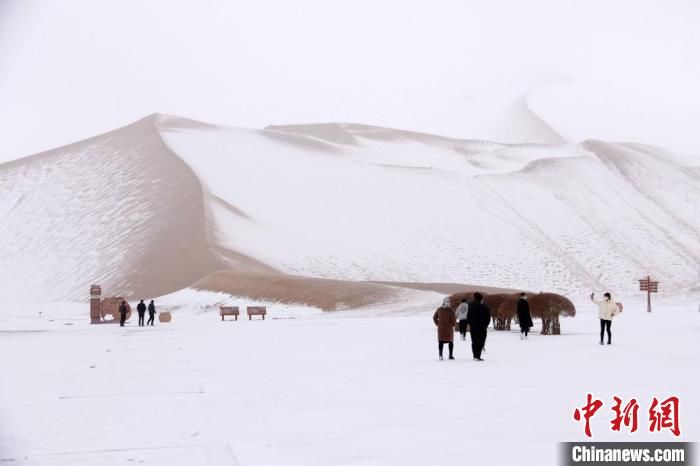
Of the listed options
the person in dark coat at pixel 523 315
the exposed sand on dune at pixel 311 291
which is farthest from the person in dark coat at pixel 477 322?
the exposed sand on dune at pixel 311 291

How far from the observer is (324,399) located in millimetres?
10906

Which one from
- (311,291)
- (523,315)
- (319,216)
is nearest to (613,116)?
(319,216)

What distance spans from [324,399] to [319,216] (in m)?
59.4

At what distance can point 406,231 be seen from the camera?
231 feet

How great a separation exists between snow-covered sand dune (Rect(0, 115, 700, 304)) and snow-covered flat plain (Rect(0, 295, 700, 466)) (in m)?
32.8

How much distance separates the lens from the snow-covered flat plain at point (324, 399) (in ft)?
25.0

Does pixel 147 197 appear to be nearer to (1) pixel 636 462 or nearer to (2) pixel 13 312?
(2) pixel 13 312

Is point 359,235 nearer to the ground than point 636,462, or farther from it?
farther from it

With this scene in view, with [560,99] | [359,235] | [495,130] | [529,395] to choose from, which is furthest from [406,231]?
[560,99]

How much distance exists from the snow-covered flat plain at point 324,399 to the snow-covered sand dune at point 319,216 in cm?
3277

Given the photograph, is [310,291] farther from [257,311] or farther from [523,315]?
[523,315]

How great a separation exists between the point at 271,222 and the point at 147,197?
1105cm

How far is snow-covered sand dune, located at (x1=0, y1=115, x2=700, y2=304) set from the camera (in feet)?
202

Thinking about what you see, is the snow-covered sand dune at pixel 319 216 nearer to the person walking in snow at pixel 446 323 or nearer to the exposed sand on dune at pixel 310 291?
the exposed sand on dune at pixel 310 291
